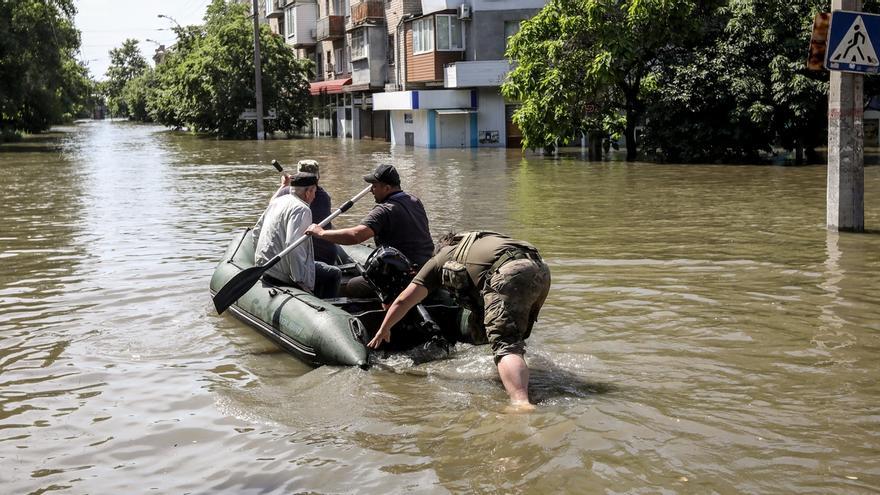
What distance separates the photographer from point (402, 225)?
7.78 m

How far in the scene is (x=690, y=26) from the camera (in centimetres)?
2878

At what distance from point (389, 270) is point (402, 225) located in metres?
0.38

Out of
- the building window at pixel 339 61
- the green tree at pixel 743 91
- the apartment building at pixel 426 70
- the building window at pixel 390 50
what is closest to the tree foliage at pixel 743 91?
the green tree at pixel 743 91

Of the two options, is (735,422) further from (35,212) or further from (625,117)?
(625,117)

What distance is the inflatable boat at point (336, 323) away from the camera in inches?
293

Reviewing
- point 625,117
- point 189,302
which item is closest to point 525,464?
point 189,302

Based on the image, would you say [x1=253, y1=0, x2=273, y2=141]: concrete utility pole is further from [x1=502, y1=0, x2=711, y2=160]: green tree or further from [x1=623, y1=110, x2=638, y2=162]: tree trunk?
[x1=623, y1=110, x2=638, y2=162]: tree trunk

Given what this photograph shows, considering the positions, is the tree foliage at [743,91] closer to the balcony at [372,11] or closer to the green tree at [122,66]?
the balcony at [372,11]

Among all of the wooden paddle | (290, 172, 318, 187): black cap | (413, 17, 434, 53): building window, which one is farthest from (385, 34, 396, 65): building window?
the wooden paddle

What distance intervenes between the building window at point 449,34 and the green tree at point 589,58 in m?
9.80

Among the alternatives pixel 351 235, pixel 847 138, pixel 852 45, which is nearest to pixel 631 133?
pixel 847 138

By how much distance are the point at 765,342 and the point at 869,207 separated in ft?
31.1

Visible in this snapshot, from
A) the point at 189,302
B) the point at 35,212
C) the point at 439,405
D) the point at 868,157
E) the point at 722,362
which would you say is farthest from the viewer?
the point at 868,157

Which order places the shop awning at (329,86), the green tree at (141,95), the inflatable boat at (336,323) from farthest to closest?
the green tree at (141,95), the shop awning at (329,86), the inflatable boat at (336,323)
